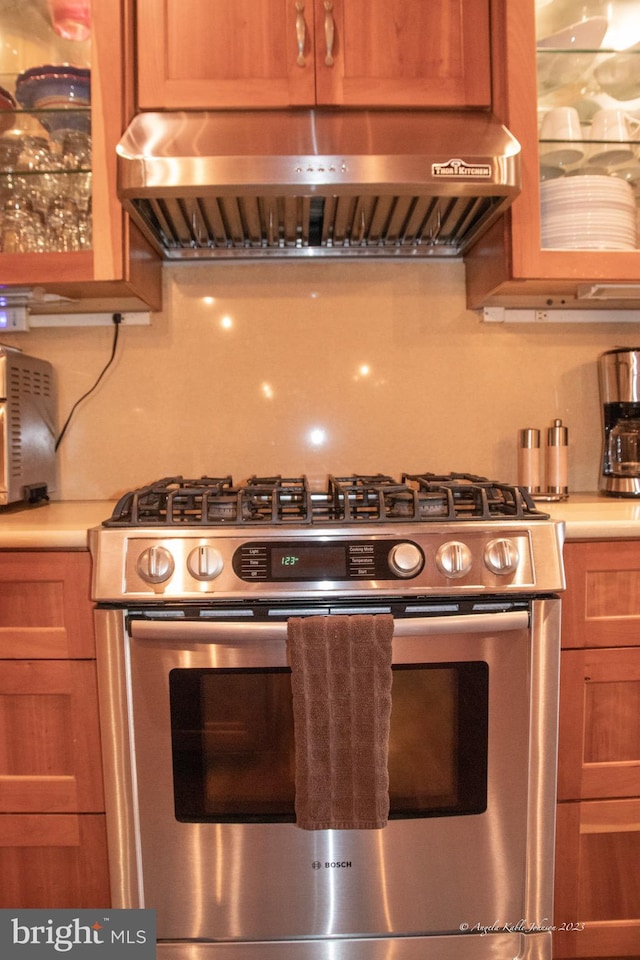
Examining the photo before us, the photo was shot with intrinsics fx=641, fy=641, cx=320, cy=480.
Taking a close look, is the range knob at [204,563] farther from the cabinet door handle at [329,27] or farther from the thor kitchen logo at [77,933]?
the cabinet door handle at [329,27]

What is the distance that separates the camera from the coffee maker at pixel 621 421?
158 cm

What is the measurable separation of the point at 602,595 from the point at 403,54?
116 centimetres

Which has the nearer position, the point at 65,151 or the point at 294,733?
the point at 294,733

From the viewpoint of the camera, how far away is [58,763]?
45.8 inches

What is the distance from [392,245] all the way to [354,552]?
3.15 feet

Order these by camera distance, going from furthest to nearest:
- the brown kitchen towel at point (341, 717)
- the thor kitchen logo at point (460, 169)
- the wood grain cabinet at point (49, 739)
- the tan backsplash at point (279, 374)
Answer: the tan backsplash at point (279, 374) → the thor kitchen logo at point (460, 169) → the wood grain cabinet at point (49, 739) → the brown kitchen towel at point (341, 717)

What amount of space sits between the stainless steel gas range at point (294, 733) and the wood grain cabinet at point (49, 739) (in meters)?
0.05

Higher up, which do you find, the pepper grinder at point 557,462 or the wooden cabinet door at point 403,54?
the wooden cabinet door at point 403,54

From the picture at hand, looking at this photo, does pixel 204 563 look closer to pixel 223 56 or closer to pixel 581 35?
pixel 223 56

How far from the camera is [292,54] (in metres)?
1.33

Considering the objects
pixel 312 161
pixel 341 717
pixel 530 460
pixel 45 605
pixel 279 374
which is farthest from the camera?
pixel 279 374

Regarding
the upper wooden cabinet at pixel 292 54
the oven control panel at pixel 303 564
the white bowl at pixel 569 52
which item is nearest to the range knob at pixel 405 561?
the oven control panel at pixel 303 564

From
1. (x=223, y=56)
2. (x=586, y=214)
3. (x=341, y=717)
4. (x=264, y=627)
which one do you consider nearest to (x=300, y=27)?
(x=223, y=56)

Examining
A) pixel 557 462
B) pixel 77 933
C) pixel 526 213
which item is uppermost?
pixel 526 213
